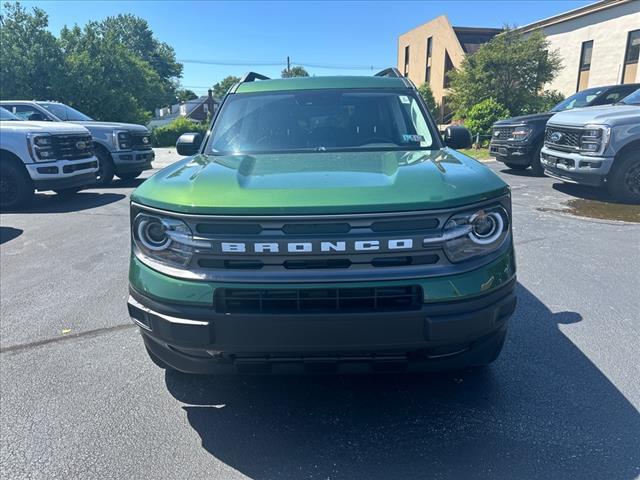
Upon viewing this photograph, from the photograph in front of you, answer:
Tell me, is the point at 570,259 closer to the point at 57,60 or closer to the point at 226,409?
the point at 226,409

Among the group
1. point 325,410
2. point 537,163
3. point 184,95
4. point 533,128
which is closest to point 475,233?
point 325,410

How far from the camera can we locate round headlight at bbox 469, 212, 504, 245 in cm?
219

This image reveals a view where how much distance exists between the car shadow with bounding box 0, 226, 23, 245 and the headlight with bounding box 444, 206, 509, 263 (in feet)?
21.2

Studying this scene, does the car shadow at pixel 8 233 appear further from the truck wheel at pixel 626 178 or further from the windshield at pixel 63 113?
the truck wheel at pixel 626 178

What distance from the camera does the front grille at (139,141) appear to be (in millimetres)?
11625

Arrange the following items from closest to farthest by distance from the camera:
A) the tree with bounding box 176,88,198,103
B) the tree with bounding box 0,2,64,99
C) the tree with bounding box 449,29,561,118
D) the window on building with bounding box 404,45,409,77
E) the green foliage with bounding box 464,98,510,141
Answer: the green foliage with bounding box 464,98,510,141 < the tree with bounding box 449,29,561,118 < the tree with bounding box 0,2,64,99 < the window on building with bounding box 404,45,409,77 < the tree with bounding box 176,88,198,103

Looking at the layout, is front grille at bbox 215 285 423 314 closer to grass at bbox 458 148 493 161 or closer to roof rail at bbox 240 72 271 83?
roof rail at bbox 240 72 271 83

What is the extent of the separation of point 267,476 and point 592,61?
29615mm

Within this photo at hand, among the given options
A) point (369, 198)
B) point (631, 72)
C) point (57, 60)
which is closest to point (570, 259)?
point (369, 198)

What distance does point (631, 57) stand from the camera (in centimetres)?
2370

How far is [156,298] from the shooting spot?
2209 millimetres

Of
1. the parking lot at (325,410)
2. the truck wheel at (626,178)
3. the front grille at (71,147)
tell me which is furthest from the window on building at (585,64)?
the parking lot at (325,410)

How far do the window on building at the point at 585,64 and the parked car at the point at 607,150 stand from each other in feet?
69.8

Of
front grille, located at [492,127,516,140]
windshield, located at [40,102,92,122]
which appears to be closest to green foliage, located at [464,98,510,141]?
front grille, located at [492,127,516,140]
